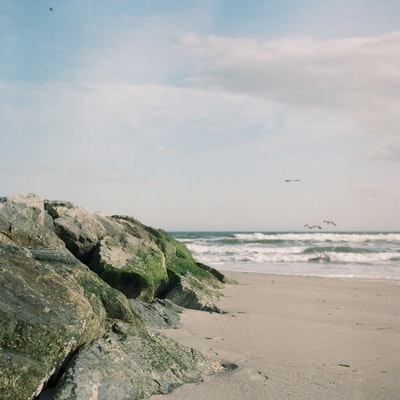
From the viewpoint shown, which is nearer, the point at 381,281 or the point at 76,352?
the point at 76,352

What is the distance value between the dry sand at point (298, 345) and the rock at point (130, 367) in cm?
17

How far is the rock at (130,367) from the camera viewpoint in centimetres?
350

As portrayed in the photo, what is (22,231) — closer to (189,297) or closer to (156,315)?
(156,315)

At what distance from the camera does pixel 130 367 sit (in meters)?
3.95

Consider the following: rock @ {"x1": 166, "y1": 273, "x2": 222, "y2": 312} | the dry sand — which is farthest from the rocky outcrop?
rock @ {"x1": 166, "y1": 273, "x2": 222, "y2": 312}

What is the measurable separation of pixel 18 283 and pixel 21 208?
427 centimetres

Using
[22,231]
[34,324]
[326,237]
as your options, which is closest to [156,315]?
[22,231]

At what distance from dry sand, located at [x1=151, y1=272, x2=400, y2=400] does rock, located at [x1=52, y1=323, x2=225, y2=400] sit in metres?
0.17

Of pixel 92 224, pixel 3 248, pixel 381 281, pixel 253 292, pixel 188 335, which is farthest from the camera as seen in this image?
pixel 381 281

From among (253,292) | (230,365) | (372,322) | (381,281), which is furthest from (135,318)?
(381,281)

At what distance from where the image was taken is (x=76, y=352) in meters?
3.84

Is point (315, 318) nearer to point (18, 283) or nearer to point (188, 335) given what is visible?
point (188, 335)

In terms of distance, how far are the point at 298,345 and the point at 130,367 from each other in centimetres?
269

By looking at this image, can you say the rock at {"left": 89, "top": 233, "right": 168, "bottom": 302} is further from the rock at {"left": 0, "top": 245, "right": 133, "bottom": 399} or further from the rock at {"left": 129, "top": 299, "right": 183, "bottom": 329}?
the rock at {"left": 0, "top": 245, "right": 133, "bottom": 399}
